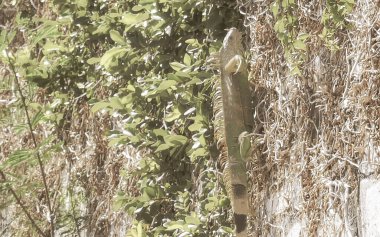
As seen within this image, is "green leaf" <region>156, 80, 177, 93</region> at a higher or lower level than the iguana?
higher

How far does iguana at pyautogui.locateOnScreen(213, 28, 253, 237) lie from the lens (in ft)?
12.3

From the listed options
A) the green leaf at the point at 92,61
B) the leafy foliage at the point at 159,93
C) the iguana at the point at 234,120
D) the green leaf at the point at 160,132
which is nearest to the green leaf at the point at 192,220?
the leafy foliage at the point at 159,93

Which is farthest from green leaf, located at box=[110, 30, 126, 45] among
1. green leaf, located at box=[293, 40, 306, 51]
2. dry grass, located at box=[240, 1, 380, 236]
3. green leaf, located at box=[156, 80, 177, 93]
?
green leaf, located at box=[293, 40, 306, 51]

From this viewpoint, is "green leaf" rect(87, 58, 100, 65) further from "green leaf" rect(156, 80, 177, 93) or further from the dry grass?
the dry grass

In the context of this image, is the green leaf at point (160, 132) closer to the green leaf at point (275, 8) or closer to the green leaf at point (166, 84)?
the green leaf at point (166, 84)

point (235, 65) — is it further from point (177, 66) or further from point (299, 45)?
point (177, 66)

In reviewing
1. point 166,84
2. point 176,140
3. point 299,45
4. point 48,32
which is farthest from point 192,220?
point 48,32

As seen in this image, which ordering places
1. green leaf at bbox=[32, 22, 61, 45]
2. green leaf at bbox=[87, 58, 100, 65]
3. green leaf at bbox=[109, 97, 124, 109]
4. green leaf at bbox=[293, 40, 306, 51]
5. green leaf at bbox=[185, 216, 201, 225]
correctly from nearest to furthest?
green leaf at bbox=[293, 40, 306, 51] < green leaf at bbox=[185, 216, 201, 225] < green leaf at bbox=[109, 97, 124, 109] < green leaf at bbox=[87, 58, 100, 65] < green leaf at bbox=[32, 22, 61, 45]

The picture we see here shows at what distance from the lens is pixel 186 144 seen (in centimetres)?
425

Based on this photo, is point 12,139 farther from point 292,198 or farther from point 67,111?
point 292,198

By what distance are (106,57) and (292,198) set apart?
1498mm

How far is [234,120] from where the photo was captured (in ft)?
12.5

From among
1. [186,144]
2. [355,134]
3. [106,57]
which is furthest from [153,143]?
[355,134]

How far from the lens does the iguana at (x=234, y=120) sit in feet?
12.3
